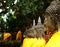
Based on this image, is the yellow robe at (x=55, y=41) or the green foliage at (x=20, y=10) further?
the green foliage at (x=20, y=10)

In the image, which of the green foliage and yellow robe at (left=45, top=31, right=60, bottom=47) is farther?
the green foliage

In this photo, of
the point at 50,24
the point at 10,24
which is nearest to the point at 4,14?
the point at 10,24

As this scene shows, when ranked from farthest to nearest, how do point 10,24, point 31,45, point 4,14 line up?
point 10,24 → point 4,14 → point 31,45

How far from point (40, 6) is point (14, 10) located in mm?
571

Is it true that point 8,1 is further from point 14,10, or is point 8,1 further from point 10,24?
point 10,24

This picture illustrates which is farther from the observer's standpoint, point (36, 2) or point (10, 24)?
point (10, 24)

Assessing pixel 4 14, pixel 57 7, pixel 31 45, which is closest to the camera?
pixel 57 7

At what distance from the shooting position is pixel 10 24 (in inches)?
291

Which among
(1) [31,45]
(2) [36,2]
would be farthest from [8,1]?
(1) [31,45]

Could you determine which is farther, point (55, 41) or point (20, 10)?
point (20, 10)

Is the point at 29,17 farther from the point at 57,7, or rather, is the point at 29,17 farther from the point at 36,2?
the point at 57,7

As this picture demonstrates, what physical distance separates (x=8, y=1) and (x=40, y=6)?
663 millimetres

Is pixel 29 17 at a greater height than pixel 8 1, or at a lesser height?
lesser

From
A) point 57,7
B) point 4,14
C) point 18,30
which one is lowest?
point 18,30
